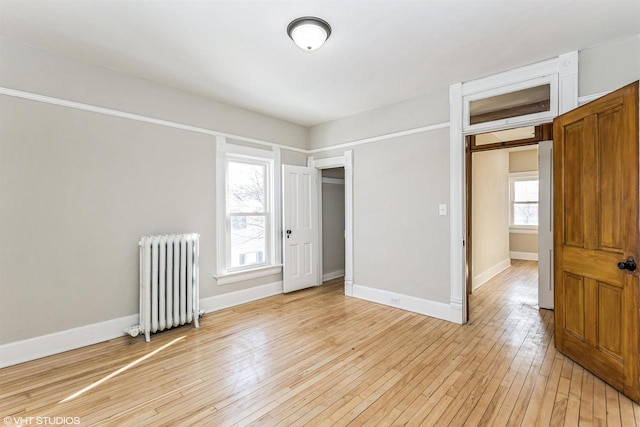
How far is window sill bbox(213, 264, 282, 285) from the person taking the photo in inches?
156

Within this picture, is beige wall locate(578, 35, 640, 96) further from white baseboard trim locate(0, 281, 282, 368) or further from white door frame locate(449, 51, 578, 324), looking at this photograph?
white baseboard trim locate(0, 281, 282, 368)

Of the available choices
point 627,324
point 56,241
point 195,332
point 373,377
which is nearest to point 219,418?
point 373,377

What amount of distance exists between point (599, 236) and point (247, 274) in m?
3.83

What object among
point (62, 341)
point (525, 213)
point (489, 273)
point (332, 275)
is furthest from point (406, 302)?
point (525, 213)

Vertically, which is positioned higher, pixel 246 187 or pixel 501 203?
pixel 246 187

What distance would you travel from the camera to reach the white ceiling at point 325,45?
2145 millimetres

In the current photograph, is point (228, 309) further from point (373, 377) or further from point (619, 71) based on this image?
point (619, 71)

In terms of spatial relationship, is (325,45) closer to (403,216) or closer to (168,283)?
(403,216)

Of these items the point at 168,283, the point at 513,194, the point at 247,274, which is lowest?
the point at 247,274

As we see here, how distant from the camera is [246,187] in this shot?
4387 mm

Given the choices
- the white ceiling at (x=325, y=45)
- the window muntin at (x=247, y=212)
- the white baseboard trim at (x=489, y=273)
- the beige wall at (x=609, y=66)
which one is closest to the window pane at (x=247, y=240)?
the window muntin at (x=247, y=212)

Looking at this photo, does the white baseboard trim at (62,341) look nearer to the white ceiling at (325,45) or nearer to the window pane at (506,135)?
the white ceiling at (325,45)

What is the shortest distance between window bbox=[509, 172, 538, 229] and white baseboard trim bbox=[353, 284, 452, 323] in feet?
17.9

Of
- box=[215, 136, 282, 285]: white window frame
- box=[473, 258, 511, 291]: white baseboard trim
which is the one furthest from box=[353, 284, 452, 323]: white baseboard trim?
box=[473, 258, 511, 291]: white baseboard trim
